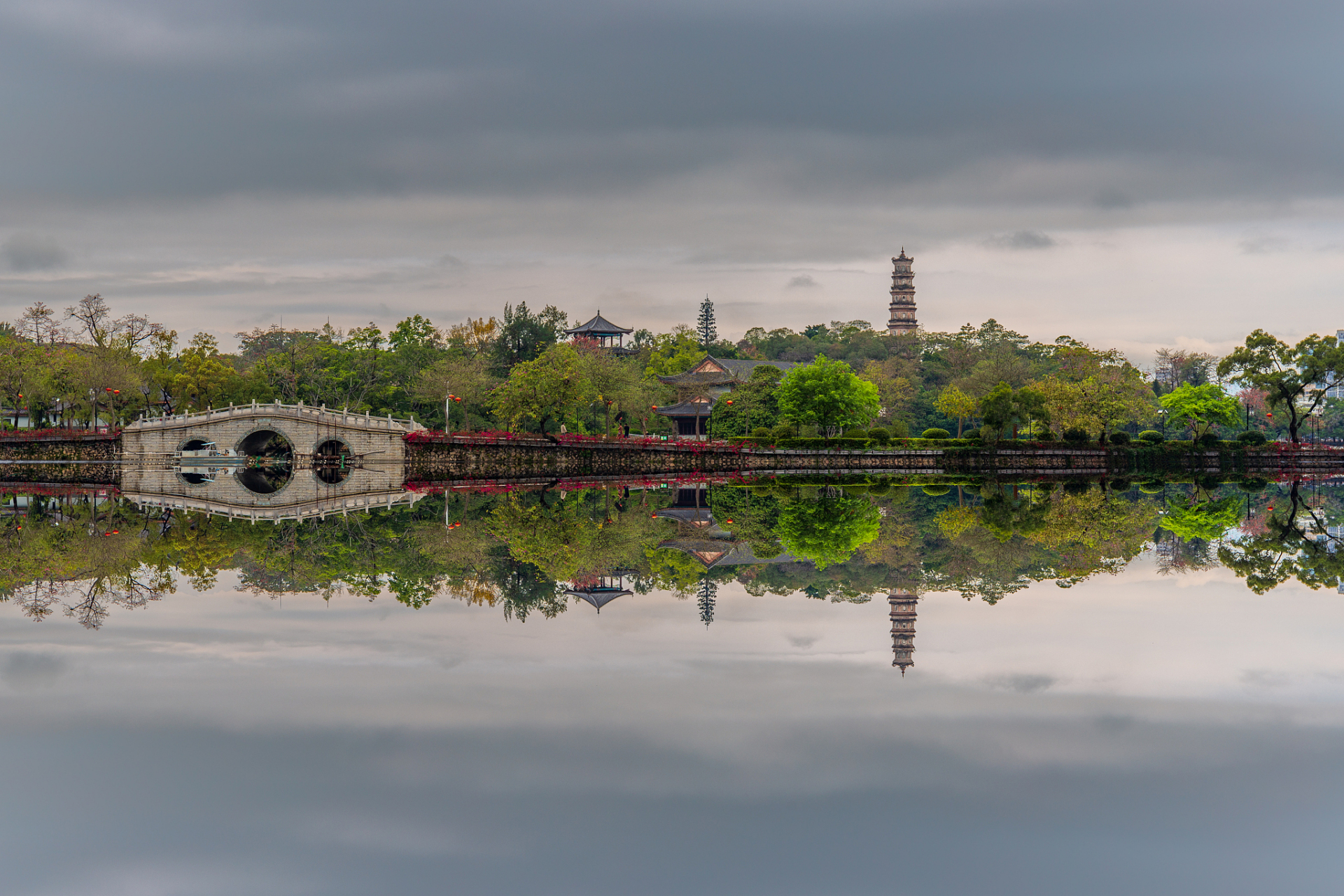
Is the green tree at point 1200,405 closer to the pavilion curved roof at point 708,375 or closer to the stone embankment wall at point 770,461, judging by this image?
the stone embankment wall at point 770,461

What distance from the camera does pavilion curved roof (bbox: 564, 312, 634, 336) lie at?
303ft

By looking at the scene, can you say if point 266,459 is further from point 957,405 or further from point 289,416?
point 957,405

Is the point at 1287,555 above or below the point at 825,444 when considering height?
below

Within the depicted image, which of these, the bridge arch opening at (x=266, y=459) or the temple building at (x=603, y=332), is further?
the temple building at (x=603, y=332)

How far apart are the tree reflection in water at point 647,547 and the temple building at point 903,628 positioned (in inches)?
23.2

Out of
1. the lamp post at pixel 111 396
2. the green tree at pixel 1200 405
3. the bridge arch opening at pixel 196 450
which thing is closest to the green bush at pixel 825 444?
the green tree at pixel 1200 405

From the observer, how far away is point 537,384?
60406 mm

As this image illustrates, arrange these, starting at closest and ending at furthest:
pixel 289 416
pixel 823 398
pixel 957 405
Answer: pixel 289 416 < pixel 823 398 < pixel 957 405

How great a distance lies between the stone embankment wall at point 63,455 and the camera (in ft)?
172

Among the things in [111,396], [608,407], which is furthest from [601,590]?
[111,396]

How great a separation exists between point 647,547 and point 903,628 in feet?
34.2

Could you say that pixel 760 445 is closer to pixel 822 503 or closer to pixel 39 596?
pixel 822 503

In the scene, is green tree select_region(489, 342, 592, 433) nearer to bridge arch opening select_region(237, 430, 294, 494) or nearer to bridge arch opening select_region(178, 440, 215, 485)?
bridge arch opening select_region(237, 430, 294, 494)

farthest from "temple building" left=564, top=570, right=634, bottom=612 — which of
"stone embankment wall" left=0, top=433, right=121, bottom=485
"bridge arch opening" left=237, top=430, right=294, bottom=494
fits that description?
"stone embankment wall" left=0, top=433, right=121, bottom=485
